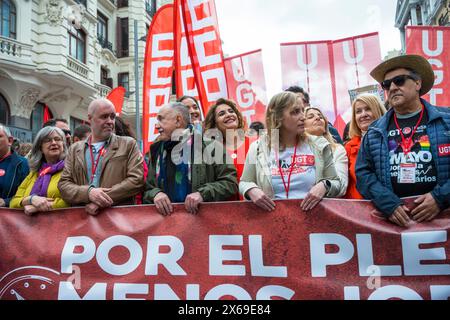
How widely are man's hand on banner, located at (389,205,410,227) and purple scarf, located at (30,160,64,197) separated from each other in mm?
2963

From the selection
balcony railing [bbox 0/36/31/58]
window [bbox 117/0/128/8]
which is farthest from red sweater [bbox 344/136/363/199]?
window [bbox 117/0/128/8]

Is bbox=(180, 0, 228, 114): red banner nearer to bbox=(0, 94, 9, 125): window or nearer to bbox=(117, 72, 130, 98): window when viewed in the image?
bbox=(0, 94, 9, 125): window

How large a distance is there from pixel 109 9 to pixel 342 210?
23.8 m

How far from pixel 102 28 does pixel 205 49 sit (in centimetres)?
1945

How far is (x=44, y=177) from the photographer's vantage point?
155 inches

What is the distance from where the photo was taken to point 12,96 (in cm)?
1480

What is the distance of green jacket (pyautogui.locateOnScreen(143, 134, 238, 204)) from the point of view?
132 inches

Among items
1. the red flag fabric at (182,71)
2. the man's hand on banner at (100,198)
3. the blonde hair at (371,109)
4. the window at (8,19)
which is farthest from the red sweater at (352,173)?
the window at (8,19)

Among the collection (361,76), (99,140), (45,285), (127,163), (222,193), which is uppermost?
(361,76)

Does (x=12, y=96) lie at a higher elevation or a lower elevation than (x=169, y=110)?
higher

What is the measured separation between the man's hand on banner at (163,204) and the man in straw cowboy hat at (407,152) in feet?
4.79

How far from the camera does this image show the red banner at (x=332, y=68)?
7.71m

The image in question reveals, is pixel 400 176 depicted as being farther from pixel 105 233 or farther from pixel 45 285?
pixel 45 285

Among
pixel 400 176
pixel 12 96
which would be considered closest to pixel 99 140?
pixel 400 176
